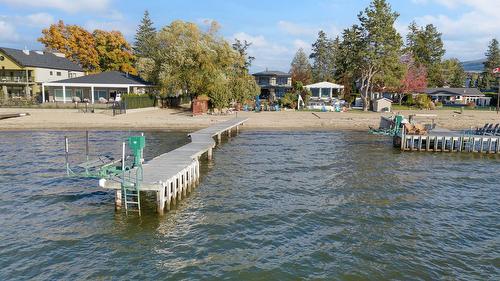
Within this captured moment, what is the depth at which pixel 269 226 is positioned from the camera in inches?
594

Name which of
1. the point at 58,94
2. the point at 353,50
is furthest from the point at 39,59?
the point at 353,50

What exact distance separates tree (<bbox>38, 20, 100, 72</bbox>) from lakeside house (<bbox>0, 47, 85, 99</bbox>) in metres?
11.2

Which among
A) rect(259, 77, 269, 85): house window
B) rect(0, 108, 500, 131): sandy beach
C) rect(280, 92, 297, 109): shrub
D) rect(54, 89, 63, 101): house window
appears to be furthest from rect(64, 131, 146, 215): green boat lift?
rect(259, 77, 269, 85): house window

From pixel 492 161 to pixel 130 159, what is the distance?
2488 centimetres

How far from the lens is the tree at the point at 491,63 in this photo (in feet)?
390

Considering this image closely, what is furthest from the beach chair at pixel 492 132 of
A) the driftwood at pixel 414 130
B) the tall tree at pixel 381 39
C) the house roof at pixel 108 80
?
the house roof at pixel 108 80

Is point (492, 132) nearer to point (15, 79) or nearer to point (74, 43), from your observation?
point (15, 79)

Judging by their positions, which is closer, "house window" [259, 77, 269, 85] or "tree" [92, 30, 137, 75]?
"tree" [92, 30, 137, 75]

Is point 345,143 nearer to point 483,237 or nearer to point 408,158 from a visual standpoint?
point 408,158

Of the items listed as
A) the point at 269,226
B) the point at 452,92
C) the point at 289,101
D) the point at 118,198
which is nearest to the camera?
the point at 269,226

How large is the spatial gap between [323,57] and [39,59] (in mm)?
82223

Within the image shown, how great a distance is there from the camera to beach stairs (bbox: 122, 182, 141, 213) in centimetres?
1538

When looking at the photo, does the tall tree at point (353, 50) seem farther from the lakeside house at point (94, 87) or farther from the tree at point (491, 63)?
the tree at point (491, 63)

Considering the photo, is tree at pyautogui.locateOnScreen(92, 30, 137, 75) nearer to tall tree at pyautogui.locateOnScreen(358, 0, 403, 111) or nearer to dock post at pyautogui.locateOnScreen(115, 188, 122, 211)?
tall tree at pyautogui.locateOnScreen(358, 0, 403, 111)
